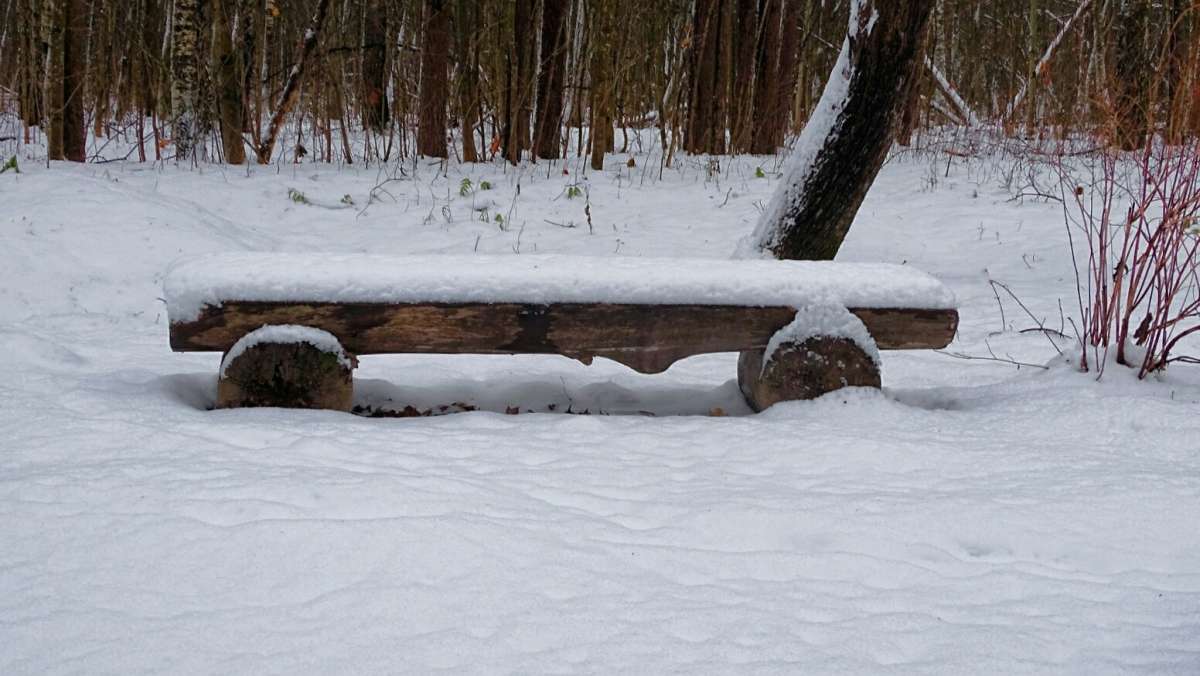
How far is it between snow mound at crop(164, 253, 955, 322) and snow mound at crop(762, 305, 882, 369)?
0.11 ft

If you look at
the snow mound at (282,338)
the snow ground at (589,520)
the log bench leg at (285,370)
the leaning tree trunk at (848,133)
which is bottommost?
the snow ground at (589,520)

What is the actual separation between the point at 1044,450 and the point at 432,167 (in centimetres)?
700

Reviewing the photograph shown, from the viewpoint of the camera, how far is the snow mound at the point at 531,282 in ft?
11.3

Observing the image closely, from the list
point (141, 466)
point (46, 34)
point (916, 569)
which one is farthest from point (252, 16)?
point (916, 569)

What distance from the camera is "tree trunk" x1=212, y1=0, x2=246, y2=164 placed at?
9.27 metres

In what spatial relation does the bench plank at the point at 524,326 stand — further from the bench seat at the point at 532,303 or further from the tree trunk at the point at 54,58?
the tree trunk at the point at 54,58

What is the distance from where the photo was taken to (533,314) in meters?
3.50

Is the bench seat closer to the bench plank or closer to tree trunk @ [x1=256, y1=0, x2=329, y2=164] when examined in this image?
the bench plank

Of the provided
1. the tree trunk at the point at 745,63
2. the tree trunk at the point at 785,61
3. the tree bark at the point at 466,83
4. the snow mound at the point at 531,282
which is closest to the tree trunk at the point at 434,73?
the tree bark at the point at 466,83

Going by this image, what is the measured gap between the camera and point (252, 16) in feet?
38.9

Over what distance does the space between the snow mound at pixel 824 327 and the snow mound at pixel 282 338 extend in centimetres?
163

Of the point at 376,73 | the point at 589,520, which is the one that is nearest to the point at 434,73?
the point at 376,73

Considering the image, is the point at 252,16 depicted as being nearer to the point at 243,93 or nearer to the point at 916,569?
the point at 243,93

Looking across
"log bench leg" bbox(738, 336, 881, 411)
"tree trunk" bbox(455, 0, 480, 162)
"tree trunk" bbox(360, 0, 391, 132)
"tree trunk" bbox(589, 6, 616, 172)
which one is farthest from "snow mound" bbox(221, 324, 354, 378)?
"tree trunk" bbox(360, 0, 391, 132)
